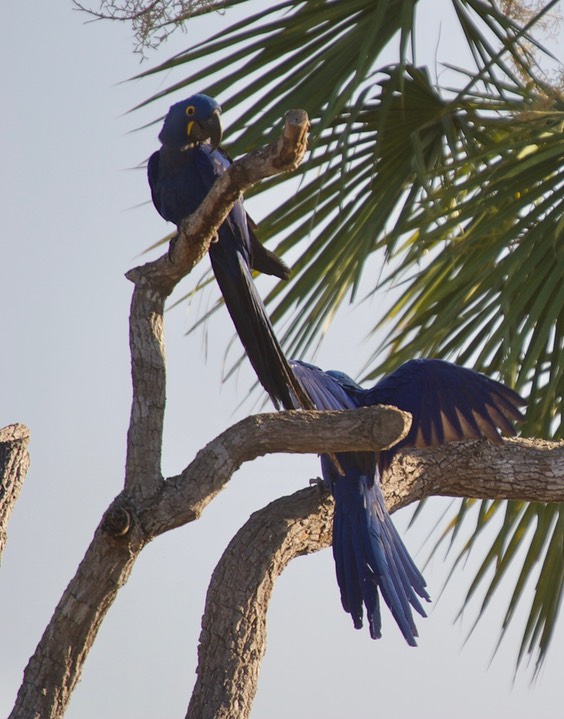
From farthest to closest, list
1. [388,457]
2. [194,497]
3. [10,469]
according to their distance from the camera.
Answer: [388,457] < [10,469] < [194,497]

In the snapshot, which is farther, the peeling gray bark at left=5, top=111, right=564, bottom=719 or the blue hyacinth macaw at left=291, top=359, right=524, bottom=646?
the blue hyacinth macaw at left=291, top=359, right=524, bottom=646

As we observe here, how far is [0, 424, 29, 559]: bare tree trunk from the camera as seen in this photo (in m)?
2.37

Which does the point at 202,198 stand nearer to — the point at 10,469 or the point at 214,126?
the point at 214,126

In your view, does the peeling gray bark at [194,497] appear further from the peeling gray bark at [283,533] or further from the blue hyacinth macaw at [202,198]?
the blue hyacinth macaw at [202,198]

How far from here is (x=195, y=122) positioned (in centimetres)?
298

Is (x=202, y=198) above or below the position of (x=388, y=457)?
above

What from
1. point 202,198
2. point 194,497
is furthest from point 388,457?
point 202,198

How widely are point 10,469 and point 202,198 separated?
999 mm

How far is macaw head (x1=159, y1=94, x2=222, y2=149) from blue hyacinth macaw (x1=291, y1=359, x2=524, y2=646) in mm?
720

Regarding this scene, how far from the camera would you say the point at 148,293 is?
2.30 metres

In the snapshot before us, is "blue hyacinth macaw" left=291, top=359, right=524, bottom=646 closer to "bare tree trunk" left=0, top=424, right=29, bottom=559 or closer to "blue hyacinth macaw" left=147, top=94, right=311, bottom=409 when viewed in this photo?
"blue hyacinth macaw" left=147, top=94, right=311, bottom=409

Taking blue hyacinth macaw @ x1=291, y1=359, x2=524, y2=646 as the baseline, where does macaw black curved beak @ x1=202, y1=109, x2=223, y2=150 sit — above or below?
above

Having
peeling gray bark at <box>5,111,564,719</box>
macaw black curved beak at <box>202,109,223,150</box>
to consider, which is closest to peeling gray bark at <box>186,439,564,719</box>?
peeling gray bark at <box>5,111,564,719</box>

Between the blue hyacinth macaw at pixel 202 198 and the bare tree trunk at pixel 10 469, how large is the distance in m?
0.54
